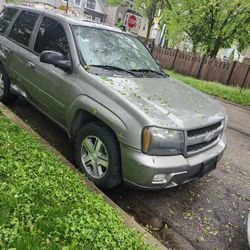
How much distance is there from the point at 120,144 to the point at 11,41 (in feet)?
10.7

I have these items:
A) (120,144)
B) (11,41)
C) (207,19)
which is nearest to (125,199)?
(120,144)

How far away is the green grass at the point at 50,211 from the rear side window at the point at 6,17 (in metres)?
2.99

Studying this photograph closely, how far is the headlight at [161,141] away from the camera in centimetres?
323

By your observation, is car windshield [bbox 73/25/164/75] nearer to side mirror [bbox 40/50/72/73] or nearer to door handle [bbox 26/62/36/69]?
side mirror [bbox 40/50/72/73]

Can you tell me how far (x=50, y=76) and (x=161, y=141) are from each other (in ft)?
6.50

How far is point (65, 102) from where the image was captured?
4141mm

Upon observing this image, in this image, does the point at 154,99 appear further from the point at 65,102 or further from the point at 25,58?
the point at 25,58

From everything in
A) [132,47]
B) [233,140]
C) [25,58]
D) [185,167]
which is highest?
[132,47]

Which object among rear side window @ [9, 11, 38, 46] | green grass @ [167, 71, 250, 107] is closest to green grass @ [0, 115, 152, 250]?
rear side window @ [9, 11, 38, 46]

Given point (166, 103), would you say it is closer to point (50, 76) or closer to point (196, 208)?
point (196, 208)

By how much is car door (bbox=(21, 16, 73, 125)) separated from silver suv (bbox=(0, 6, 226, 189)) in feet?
0.04

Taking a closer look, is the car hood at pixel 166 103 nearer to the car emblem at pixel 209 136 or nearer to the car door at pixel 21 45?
the car emblem at pixel 209 136

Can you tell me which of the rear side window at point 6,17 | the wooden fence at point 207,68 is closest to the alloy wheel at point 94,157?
the rear side window at point 6,17

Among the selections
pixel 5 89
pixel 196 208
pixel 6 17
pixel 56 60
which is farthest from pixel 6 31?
pixel 196 208
